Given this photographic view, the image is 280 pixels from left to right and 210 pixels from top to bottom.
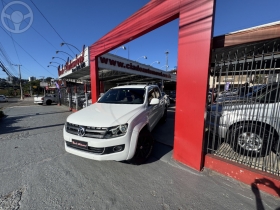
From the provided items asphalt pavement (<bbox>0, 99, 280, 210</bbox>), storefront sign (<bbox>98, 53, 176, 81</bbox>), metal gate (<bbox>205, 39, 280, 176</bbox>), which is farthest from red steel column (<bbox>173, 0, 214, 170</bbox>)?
storefront sign (<bbox>98, 53, 176, 81</bbox>)

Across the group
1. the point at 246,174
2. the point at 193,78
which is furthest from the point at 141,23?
the point at 246,174

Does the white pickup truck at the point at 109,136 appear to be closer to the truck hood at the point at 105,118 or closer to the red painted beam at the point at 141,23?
the truck hood at the point at 105,118

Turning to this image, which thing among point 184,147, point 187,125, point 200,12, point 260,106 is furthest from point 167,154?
point 200,12

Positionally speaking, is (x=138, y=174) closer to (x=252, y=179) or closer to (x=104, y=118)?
(x=104, y=118)

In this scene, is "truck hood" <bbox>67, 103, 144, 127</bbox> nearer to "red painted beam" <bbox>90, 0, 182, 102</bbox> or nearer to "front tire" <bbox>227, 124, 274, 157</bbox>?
"front tire" <bbox>227, 124, 274, 157</bbox>

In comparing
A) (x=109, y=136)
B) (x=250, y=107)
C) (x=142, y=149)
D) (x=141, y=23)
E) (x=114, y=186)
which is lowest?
(x=114, y=186)

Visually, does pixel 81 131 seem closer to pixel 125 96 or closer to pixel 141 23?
pixel 125 96

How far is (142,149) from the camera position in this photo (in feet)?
10.2

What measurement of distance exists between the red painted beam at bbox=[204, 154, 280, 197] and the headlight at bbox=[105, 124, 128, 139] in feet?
6.03

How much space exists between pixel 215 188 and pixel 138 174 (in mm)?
1381

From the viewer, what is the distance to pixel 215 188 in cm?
240

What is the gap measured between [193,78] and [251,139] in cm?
182

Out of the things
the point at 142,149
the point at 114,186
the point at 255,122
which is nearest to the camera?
the point at 114,186

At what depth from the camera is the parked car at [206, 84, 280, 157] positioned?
2682 millimetres
